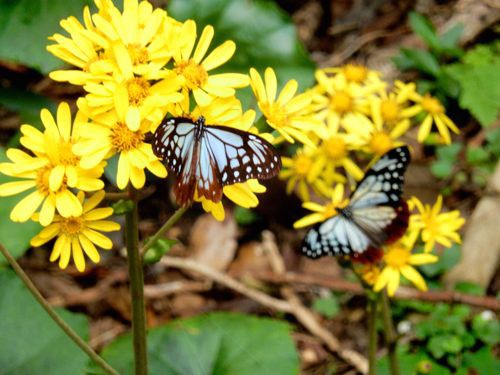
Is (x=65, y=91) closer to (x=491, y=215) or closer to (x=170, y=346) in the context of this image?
(x=170, y=346)

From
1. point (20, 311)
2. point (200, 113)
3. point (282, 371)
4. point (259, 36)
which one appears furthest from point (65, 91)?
point (200, 113)

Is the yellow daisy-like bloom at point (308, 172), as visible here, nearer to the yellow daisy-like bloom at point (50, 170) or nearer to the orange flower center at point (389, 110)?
the orange flower center at point (389, 110)

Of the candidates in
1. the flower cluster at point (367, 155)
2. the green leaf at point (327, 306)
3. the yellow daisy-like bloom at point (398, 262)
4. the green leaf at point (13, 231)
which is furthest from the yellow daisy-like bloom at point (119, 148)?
the green leaf at point (327, 306)

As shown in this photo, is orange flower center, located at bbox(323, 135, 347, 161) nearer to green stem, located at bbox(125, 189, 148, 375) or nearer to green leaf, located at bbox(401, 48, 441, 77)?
green stem, located at bbox(125, 189, 148, 375)

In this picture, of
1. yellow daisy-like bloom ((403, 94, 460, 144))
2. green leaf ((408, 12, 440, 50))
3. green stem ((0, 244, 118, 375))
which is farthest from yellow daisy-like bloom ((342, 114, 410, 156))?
green leaf ((408, 12, 440, 50))

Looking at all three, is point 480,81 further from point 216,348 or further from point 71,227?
point 71,227
